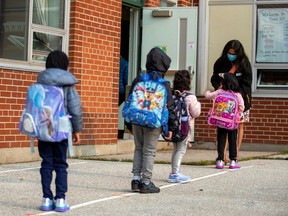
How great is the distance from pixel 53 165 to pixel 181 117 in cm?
225

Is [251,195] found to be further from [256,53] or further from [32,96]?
[256,53]

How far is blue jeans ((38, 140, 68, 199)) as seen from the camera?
6219 millimetres

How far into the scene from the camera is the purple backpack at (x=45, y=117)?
6.13 meters

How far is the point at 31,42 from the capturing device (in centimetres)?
1007

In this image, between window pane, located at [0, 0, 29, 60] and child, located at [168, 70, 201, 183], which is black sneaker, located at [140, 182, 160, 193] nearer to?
child, located at [168, 70, 201, 183]

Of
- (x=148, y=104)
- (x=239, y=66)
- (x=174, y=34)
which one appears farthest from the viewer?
(x=174, y=34)

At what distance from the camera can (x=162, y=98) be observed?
7195 mm

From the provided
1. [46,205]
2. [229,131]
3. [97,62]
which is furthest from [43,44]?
[46,205]

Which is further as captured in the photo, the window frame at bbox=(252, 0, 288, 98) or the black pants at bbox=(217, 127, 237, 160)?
the window frame at bbox=(252, 0, 288, 98)

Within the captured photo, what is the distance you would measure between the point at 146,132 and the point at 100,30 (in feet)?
14.8

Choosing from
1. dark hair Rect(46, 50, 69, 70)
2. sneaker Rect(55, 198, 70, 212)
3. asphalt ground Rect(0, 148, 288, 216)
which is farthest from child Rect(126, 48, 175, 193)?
sneaker Rect(55, 198, 70, 212)

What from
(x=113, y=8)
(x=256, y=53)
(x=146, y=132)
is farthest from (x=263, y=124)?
(x=146, y=132)

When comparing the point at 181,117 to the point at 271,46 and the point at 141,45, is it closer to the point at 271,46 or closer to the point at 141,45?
the point at 141,45

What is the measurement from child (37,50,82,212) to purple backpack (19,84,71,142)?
0.08 metres
